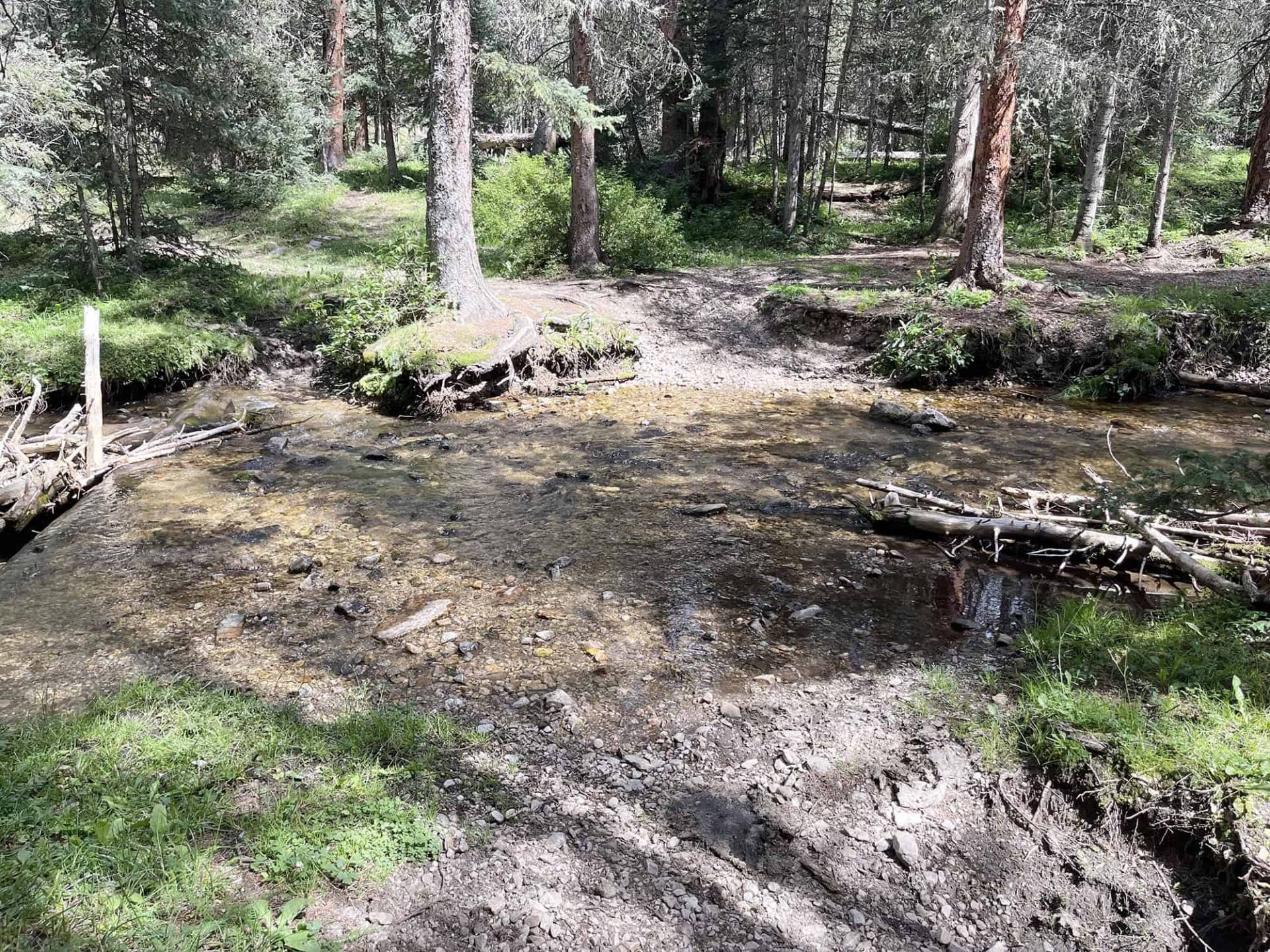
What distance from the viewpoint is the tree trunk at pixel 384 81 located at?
1069 inches

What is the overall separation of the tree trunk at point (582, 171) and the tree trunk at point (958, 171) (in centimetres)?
1038

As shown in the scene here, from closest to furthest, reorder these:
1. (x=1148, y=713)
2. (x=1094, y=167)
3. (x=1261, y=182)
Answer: (x=1148, y=713), (x=1094, y=167), (x=1261, y=182)

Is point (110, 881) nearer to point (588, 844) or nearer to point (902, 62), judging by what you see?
point (588, 844)

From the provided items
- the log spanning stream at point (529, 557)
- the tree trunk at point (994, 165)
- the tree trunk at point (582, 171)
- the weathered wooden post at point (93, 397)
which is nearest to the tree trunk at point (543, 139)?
the tree trunk at point (582, 171)

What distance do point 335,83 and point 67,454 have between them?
23992mm

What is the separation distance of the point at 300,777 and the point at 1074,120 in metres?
24.6

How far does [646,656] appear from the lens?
507 centimetres

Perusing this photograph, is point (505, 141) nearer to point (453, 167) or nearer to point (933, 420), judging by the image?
point (453, 167)

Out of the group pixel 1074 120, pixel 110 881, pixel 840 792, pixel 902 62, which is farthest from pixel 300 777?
pixel 902 62

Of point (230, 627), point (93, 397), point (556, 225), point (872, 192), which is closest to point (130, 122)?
point (556, 225)

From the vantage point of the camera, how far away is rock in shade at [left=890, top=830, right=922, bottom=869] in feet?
11.1

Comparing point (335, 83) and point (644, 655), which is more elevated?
point (335, 83)

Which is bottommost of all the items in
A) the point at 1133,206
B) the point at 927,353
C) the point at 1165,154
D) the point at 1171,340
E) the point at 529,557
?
the point at 529,557

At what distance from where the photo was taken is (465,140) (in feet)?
40.1
